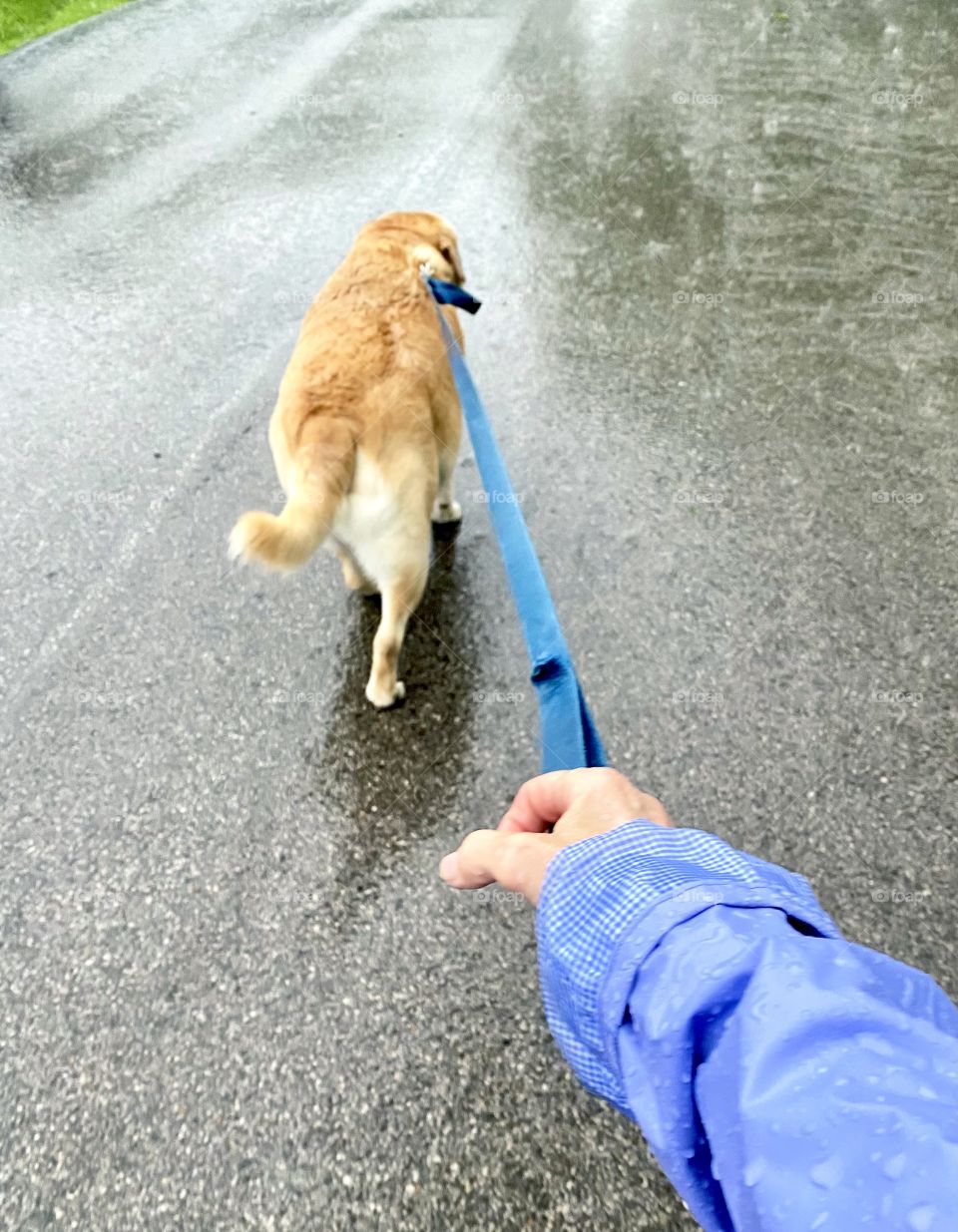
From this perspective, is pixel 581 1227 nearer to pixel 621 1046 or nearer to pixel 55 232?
pixel 621 1046

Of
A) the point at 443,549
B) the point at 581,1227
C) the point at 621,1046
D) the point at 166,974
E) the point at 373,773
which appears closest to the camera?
the point at 621,1046

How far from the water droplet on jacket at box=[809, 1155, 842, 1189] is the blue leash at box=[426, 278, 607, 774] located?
792mm

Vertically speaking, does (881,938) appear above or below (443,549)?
below

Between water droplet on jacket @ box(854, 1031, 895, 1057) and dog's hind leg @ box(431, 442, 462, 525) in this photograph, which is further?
dog's hind leg @ box(431, 442, 462, 525)

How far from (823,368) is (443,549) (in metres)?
2.34

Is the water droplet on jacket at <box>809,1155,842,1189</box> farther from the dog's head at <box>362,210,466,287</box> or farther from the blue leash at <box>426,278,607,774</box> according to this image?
the dog's head at <box>362,210,466,287</box>

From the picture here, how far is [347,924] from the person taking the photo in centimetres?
254

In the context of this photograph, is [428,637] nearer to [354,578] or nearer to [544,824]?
[354,578]

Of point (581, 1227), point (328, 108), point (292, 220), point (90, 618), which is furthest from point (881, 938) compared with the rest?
point (328, 108)

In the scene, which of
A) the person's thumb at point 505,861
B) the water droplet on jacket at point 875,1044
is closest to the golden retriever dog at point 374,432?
the person's thumb at point 505,861

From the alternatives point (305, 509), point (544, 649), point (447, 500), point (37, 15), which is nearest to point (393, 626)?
point (305, 509)

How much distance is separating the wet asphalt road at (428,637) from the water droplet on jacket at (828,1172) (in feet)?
5.20

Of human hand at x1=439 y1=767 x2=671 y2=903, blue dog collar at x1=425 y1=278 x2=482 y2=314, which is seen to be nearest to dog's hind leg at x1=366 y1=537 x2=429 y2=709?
blue dog collar at x1=425 y1=278 x2=482 y2=314

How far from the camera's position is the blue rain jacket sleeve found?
699mm
